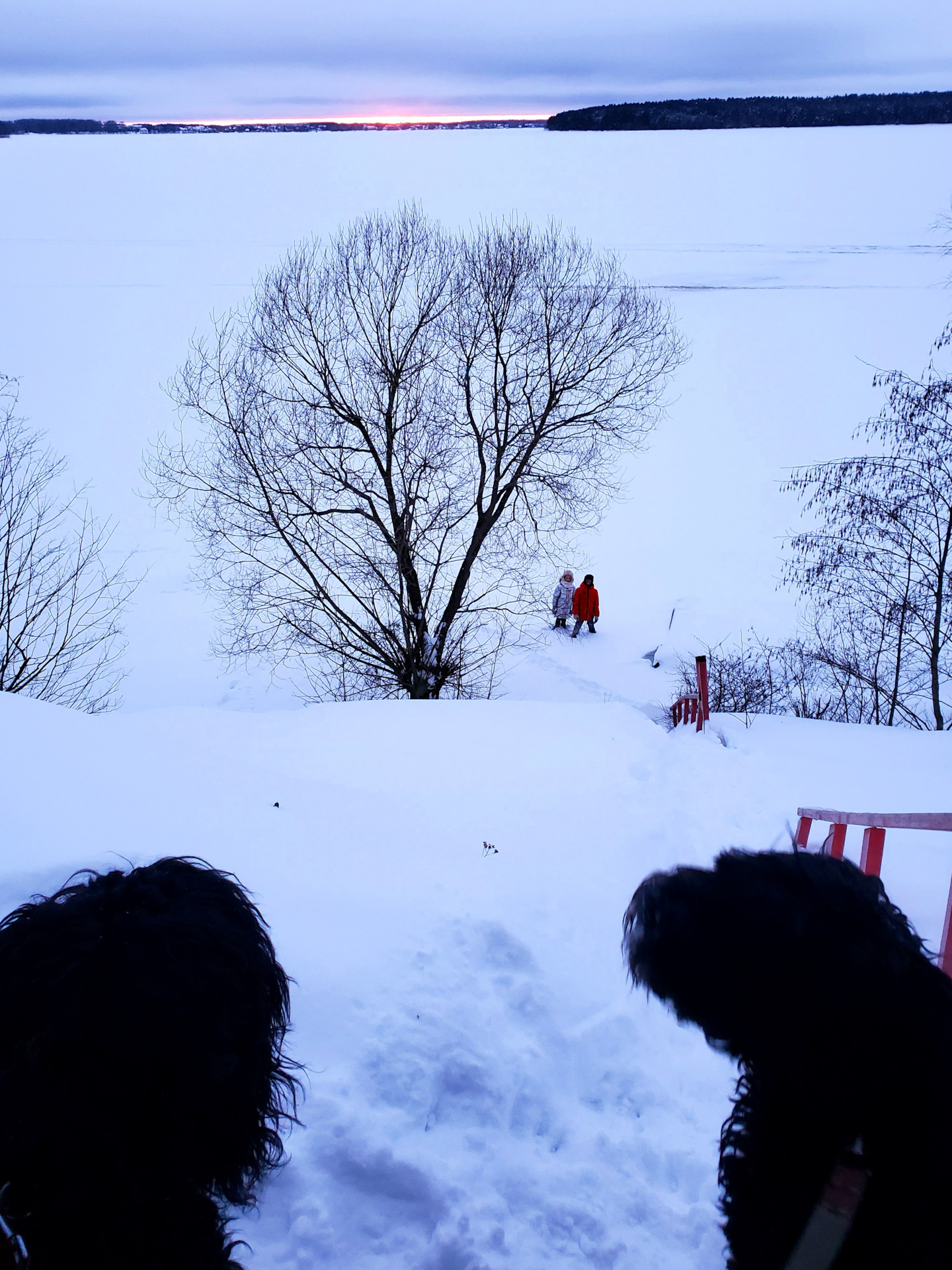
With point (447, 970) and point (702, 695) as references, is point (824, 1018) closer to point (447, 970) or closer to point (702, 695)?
point (447, 970)

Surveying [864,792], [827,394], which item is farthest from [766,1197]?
[827,394]

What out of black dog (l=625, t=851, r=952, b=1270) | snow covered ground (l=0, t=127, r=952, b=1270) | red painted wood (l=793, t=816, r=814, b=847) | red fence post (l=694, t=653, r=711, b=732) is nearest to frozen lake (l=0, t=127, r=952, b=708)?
snow covered ground (l=0, t=127, r=952, b=1270)

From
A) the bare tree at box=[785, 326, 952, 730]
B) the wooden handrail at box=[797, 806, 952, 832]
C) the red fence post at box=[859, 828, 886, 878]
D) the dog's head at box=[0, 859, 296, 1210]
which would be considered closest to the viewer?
the dog's head at box=[0, 859, 296, 1210]

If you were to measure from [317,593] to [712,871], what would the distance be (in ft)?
42.4

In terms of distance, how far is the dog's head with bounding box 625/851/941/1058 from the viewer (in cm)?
162

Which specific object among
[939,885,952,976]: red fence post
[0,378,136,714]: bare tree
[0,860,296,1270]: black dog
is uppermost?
[0,860,296,1270]: black dog

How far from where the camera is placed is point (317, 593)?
14.2 m

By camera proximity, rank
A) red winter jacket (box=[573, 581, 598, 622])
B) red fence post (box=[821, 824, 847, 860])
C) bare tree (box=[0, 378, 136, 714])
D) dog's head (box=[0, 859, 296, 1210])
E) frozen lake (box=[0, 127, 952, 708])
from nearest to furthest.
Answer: dog's head (box=[0, 859, 296, 1210]) < red fence post (box=[821, 824, 847, 860]) < bare tree (box=[0, 378, 136, 714]) < red winter jacket (box=[573, 581, 598, 622]) < frozen lake (box=[0, 127, 952, 708])

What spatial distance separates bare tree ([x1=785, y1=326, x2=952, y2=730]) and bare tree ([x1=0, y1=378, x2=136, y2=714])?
10.5 m

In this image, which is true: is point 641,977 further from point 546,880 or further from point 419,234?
point 419,234

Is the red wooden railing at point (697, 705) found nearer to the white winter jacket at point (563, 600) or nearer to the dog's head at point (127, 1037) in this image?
the white winter jacket at point (563, 600)

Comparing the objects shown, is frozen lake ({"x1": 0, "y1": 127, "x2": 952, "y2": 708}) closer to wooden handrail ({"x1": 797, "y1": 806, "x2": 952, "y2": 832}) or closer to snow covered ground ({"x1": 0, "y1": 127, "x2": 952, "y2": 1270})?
snow covered ground ({"x1": 0, "y1": 127, "x2": 952, "y2": 1270})

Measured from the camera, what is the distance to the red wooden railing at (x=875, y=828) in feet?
8.89

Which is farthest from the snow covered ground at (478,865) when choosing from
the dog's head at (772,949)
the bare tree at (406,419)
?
the bare tree at (406,419)
